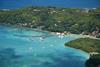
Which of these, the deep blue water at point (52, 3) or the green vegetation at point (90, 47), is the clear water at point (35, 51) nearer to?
the green vegetation at point (90, 47)

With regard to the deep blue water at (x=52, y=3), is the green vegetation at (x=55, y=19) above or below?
below

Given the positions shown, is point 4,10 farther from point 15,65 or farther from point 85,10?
point 15,65

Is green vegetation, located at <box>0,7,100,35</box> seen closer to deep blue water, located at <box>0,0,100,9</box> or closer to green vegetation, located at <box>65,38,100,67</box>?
deep blue water, located at <box>0,0,100,9</box>

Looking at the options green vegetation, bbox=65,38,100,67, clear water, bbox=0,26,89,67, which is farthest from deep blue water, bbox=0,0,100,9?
green vegetation, bbox=65,38,100,67

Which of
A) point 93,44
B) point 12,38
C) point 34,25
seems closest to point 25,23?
point 34,25

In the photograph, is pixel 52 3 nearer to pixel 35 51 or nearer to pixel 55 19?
pixel 55 19

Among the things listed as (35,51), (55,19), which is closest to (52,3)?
(55,19)

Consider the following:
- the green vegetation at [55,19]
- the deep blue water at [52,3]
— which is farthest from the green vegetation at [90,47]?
the deep blue water at [52,3]
